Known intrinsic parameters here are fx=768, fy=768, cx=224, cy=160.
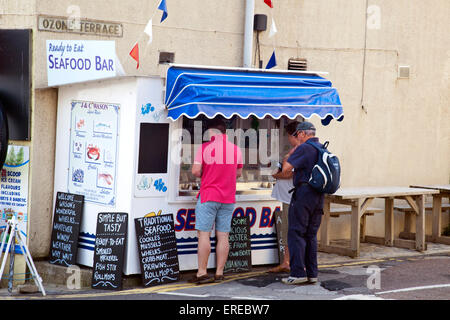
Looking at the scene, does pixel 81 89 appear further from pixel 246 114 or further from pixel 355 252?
pixel 355 252

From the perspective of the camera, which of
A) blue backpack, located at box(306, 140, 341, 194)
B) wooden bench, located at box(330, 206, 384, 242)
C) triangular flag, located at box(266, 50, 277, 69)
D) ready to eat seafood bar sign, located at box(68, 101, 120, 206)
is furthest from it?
wooden bench, located at box(330, 206, 384, 242)

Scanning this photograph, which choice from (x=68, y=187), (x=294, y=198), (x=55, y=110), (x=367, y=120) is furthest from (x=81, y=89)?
(x=367, y=120)

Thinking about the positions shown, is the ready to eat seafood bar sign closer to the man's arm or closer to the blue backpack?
the man's arm

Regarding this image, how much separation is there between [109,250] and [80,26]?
317 centimetres

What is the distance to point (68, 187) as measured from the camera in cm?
990

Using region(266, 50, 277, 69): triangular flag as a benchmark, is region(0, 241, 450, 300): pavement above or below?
below

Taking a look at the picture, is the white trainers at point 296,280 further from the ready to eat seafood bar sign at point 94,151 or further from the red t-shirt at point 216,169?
the ready to eat seafood bar sign at point 94,151

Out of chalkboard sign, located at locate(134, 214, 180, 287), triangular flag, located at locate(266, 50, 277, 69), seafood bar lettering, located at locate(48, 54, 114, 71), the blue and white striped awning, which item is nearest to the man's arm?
the blue and white striped awning

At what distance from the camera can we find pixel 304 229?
8945 millimetres

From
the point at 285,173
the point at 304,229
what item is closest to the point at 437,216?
the point at 285,173

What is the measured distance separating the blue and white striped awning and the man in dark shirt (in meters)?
0.52

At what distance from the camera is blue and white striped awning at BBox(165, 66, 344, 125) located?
880 cm

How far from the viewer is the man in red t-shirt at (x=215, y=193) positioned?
29.7 feet
